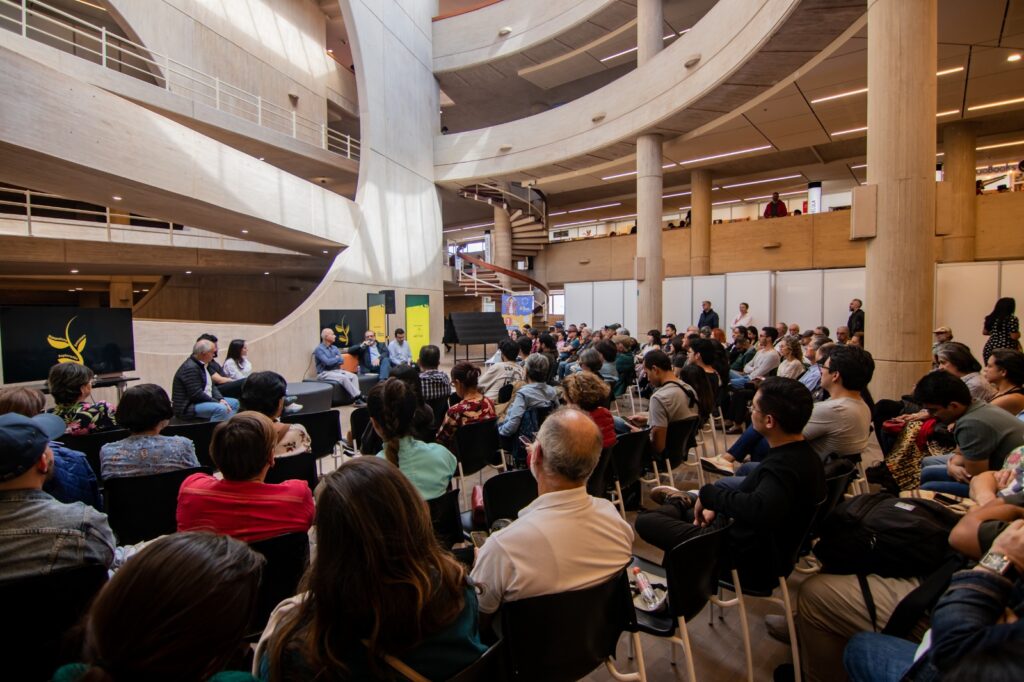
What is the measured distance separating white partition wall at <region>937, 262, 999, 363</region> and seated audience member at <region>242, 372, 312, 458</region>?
10411 mm

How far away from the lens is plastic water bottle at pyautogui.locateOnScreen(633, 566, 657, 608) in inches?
71.9

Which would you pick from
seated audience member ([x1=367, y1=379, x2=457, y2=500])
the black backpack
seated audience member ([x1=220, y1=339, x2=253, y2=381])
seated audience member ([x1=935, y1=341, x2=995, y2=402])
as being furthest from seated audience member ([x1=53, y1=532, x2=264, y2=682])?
seated audience member ([x1=220, y1=339, x2=253, y2=381])

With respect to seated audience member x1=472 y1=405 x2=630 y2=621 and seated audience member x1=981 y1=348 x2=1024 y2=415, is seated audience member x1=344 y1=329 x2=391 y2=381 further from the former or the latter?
seated audience member x1=981 y1=348 x2=1024 y2=415

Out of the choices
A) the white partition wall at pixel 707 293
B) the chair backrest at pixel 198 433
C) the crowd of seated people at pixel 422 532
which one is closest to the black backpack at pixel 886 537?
the crowd of seated people at pixel 422 532

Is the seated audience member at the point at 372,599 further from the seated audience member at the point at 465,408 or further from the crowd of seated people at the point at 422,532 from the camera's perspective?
the seated audience member at the point at 465,408

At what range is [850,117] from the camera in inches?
357

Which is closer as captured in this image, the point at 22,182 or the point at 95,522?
the point at 95,522

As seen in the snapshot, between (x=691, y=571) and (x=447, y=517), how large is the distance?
1.08 meters

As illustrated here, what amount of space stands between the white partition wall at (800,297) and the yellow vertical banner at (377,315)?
8871 millimetres

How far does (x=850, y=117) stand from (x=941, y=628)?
10.8 metres

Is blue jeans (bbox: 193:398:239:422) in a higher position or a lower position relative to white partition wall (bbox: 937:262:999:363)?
lower

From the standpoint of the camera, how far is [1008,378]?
2.96m

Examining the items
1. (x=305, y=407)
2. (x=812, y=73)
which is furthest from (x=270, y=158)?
(x=812, y=73)

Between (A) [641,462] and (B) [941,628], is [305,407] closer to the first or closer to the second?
(A) [641,462]
